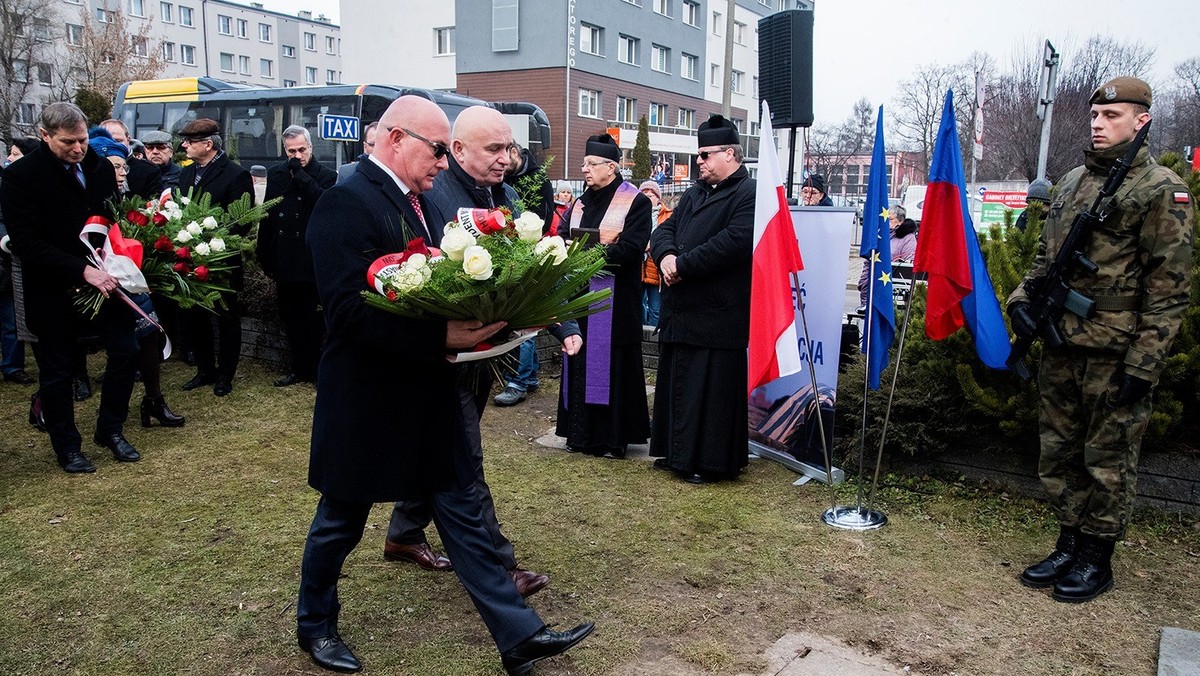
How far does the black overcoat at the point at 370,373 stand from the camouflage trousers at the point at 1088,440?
2.73 meters

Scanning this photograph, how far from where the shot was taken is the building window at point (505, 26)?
4219 cm

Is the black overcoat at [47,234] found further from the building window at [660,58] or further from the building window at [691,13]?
the building window at [691,13]

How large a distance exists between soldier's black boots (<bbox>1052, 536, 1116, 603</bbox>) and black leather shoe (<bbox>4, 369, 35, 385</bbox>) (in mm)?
8087

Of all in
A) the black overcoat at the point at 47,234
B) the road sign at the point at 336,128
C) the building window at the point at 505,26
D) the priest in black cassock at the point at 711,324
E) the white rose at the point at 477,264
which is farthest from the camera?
the building window at the point at 505,26

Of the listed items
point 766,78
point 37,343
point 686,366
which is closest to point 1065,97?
point 766,78

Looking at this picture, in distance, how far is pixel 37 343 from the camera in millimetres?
5758

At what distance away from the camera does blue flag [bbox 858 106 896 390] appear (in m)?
4.88

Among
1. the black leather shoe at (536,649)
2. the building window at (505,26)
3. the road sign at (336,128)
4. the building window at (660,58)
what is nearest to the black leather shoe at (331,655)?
the black leather shoe at (536,649)

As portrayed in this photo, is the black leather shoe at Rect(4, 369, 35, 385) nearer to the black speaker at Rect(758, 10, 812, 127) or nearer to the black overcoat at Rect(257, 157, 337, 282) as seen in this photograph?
the black overcoat at Rect(257, 157, 337, 282)

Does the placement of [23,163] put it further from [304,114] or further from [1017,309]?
[304,114]

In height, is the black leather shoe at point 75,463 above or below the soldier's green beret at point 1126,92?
below

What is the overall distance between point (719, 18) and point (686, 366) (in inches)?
2076

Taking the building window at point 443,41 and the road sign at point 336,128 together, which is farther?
the building window at point 443,41

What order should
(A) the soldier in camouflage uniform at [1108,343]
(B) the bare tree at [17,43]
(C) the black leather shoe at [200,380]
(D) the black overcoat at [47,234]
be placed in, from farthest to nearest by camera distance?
1. (B) the bare tree at [17,43]
2. (C) the black leather shoe at [200,380]
3. (D) the black overcoat at [47,234]
4. (A) the soldier in camouflage uniform at [1108,343]
